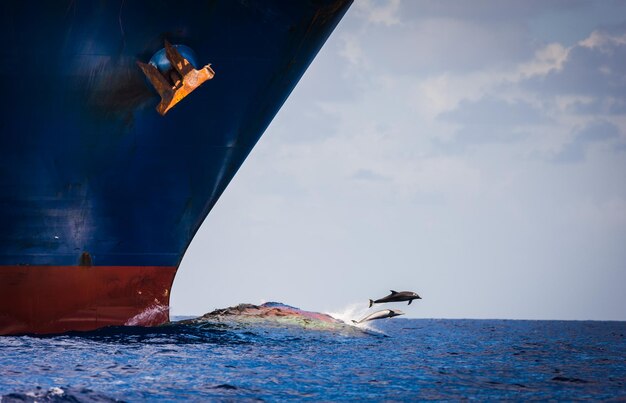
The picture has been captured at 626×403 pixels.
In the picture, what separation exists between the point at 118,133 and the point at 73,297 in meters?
3.54

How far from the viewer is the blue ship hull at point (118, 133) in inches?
552

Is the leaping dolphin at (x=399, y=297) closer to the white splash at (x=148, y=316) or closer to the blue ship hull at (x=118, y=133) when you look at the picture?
the blue ship hull at (x=118, y=133)

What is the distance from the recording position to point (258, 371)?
42.2 ft

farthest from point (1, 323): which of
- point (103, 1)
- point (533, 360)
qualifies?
point (533, 360)

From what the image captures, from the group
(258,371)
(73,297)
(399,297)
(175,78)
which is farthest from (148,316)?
(399,297)

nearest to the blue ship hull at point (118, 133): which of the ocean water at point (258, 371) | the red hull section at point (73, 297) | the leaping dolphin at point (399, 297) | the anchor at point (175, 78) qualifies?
the red hull section at point (73, 297)

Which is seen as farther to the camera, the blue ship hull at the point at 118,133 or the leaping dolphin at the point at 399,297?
the leaping dolphin at the point at 399,297

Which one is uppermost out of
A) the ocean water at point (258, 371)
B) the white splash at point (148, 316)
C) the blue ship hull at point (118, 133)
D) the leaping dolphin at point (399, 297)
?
the blue ship hull at point (118, 133)

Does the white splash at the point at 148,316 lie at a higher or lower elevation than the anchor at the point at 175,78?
lower

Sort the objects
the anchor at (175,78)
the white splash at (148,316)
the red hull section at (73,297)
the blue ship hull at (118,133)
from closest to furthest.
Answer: the anchor at (175,78), the blue ship hull at (118,133), the red hull section at (73,297), the white splash at (148,316)

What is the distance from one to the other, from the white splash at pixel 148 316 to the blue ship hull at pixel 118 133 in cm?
10

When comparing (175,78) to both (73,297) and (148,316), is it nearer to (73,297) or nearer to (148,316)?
(73,297)

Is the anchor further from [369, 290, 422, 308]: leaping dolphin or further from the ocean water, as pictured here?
[369, 290, 422, 308]: leaping dolphin

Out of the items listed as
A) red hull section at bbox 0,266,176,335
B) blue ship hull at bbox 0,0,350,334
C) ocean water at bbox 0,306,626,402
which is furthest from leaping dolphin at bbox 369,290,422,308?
red hull section at bbox 0,266,176,335
